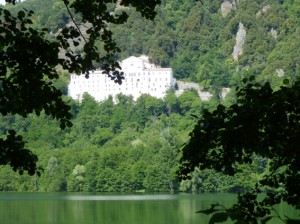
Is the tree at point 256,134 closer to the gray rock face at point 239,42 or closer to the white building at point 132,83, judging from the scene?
the white building at point 132,83

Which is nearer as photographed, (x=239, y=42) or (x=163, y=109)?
(x=163, y=109)

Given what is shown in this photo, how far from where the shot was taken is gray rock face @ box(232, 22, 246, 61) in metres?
173

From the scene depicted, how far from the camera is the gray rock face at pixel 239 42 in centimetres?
17262

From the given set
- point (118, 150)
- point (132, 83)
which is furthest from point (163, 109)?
point (118, 150)

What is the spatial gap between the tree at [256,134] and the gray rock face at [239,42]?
166490mm

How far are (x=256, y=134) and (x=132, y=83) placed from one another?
141 meters

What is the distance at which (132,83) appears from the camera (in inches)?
5792

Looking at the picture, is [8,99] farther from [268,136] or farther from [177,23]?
[177,23]

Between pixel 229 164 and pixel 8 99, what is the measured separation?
1793mm

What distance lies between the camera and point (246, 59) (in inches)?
6550

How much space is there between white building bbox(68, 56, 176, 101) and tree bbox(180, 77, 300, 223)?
138 metres

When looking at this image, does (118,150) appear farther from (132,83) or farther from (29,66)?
(29,66)

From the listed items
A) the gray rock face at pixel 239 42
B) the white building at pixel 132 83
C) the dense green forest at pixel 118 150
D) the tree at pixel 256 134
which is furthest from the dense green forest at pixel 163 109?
the tree at pixel 256 134

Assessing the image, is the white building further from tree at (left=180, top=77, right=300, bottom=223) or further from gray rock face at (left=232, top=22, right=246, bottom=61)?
tree at (left=180, top=77, right=300, bottom=223)
